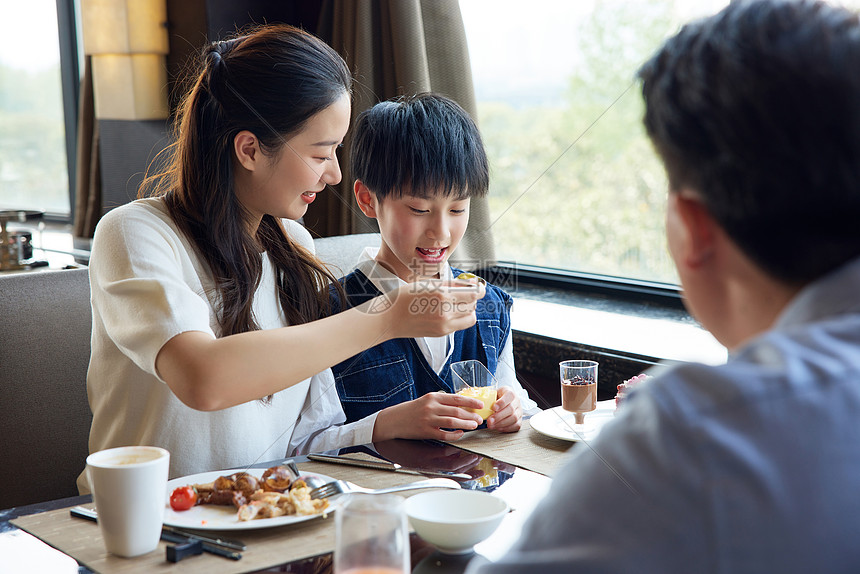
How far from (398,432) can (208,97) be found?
65cm

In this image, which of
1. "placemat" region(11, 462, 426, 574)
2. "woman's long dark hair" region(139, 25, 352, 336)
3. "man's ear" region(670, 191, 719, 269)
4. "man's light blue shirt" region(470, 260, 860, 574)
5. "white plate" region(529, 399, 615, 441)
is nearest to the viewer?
"man's light blue shirt" region(470, 260, 860, 574)

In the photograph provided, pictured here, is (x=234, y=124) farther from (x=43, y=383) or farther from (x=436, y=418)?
(x=43, y=383)

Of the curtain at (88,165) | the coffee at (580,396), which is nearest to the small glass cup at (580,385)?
the coffee at (580,396)

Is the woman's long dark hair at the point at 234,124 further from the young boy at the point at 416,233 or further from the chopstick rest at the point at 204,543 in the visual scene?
the chopstick rest at the point at 204,543

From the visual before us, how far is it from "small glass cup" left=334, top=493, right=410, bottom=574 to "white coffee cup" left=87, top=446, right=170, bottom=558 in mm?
279

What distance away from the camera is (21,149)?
4.96m

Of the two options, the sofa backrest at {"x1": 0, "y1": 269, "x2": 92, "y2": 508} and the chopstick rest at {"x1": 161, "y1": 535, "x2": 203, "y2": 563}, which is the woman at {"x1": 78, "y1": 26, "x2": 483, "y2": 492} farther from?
the sofa backrest at {"x1": 0, "y1": 269, "x2": 92, "y2": 508}

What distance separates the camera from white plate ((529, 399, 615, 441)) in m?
1.24

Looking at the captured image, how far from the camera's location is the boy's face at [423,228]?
1.58 meters

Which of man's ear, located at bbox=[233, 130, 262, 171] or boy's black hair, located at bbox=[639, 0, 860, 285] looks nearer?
boy's black hair, located at bbox=[639, 0, 860, 285]

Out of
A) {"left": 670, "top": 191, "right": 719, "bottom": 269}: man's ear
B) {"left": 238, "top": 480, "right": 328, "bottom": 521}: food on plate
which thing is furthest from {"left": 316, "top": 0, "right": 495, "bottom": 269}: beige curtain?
{"left": 670, "top": 191, "right": 719, "bottom": 269}: man's ear

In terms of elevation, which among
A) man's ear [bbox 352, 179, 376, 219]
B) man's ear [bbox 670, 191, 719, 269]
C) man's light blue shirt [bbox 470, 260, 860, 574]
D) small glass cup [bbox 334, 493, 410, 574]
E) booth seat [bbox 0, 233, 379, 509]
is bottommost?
booth seat [bbox 0, 233, 379, 509]

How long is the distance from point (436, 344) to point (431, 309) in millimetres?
397

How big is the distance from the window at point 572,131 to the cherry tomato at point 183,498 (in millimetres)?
1528
